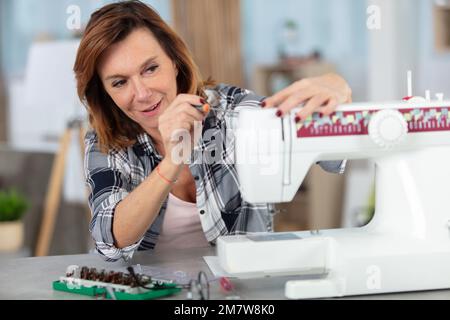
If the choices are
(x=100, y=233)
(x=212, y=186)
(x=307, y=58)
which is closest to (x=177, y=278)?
(x=100, y=233)

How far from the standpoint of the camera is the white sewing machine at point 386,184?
1.47 metres

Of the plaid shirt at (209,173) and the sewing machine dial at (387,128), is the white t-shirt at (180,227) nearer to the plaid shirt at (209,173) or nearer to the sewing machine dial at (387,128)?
the plaid shirt at (209,173)

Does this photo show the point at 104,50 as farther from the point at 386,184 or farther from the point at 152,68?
the point at 386,184

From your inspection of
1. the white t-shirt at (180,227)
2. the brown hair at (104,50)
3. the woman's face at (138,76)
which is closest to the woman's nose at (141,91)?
the woman's face at (138,76)

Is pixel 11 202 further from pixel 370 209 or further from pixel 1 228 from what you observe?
pixel 370 209

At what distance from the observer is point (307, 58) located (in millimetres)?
5266

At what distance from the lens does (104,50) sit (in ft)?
6.42

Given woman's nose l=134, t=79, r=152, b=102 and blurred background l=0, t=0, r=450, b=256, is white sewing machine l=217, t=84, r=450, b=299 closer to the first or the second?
woman's nose l=134, t=79, r=152, b=102

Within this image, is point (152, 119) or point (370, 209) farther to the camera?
point (370, 209)

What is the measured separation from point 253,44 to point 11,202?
2.20 m

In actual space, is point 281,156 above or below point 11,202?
above

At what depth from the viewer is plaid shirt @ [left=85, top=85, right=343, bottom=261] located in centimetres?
198

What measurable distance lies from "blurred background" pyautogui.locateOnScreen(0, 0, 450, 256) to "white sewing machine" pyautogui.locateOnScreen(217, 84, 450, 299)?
288cm

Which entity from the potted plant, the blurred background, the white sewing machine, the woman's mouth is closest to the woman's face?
the woman's mouth
